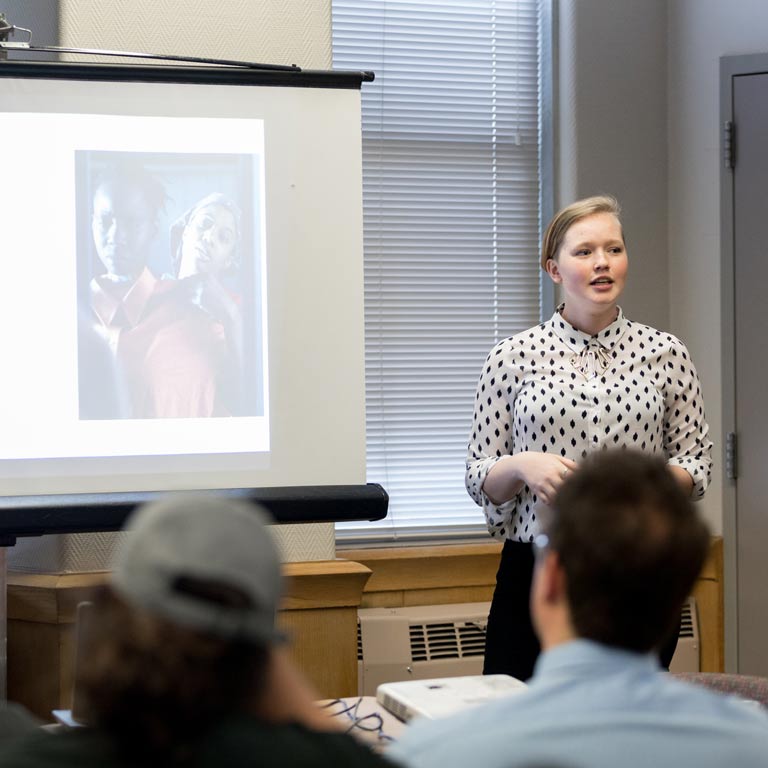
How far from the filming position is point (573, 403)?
2191mm

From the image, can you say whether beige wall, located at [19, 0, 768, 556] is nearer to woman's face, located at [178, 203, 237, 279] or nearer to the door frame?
the door frame

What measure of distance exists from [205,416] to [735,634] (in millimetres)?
1856

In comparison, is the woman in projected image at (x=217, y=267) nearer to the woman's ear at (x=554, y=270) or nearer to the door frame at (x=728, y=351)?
the woman's ear at (x=554, y=270)

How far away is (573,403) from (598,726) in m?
1.35

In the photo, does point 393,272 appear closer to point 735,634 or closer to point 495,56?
point 495,56

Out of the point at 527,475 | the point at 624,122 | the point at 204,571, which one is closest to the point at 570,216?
the point at 527,475

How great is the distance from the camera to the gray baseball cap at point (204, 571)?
741mm

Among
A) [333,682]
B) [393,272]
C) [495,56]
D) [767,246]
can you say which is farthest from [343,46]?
[333,682]

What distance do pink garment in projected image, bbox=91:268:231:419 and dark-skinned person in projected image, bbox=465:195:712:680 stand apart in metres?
0.67

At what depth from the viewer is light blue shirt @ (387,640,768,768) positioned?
34.5 inches

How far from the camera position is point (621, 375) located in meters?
2.23

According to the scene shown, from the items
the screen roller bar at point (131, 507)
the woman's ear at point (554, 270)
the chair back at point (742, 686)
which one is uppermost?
the woman's ear at point (554, 270)

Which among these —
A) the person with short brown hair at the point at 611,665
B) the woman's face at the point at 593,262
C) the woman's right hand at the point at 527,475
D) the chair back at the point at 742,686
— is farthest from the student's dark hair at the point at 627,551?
the woman's face at the point at 593,262

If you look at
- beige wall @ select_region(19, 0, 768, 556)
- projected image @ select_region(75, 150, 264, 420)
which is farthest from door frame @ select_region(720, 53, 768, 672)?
projected image @ select_region(75, 150, 264, 420)
